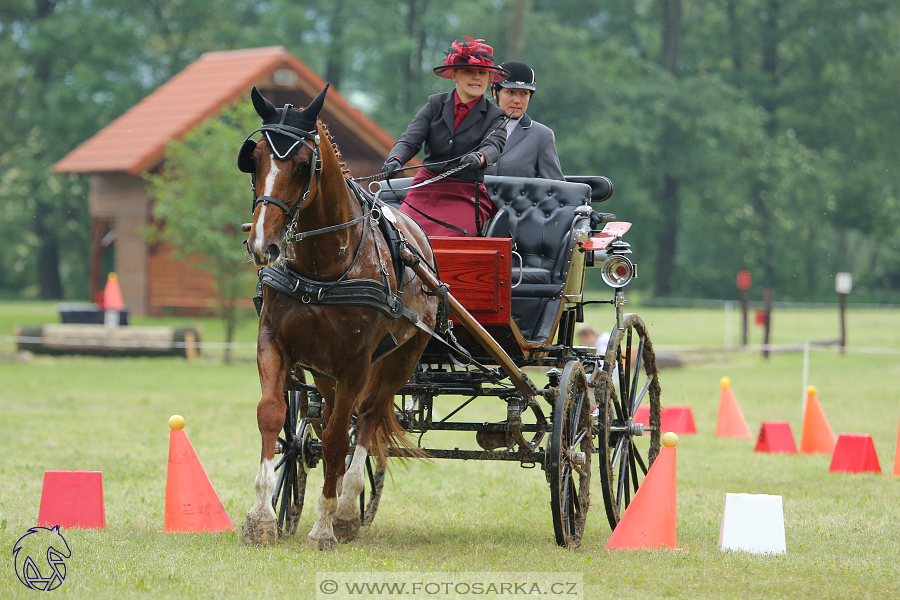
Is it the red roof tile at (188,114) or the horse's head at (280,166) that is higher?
the red roof tile at (188,114)

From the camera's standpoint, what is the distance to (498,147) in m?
6.58

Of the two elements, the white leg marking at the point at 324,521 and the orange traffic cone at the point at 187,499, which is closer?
the white leg marking at the point at 324,521

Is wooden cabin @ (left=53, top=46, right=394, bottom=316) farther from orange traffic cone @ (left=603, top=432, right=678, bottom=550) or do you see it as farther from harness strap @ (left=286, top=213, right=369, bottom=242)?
harness strap @ (left=286, top=213, right=369, bottom=242)

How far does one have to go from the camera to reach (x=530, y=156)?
7754mm

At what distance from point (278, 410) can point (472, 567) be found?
4.07ft

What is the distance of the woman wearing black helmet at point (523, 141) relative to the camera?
25.4ft

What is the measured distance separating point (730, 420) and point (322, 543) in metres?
7.66

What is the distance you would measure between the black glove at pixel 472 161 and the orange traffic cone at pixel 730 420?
6767mm

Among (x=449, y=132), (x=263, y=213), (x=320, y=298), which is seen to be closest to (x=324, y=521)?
(x=320, y=298)

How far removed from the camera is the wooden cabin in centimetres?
2678

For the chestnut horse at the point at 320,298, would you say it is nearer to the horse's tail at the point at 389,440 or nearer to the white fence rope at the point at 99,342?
the horse's tail at the point at 389,440

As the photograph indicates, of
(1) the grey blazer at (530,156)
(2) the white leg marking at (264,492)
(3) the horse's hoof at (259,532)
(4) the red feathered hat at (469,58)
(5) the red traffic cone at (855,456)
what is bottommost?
(5) the red traffic cone at (855,456)

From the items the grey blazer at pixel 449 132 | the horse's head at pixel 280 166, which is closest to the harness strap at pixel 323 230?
the horse's head at pixel 280 166

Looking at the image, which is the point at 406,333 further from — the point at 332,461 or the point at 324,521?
the point at 324,521
